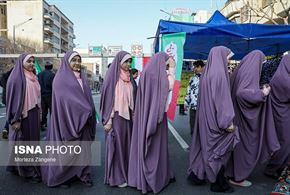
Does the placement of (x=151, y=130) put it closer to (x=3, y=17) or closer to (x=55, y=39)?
(x=3, y=17)

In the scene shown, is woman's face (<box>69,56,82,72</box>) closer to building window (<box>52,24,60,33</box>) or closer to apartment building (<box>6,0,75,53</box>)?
apartment building (<box>6,0,75,53</box>)

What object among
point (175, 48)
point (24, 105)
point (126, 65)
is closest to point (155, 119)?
point (126, 65)

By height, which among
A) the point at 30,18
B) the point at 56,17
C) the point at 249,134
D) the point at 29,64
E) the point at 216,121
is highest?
the point at 56,17

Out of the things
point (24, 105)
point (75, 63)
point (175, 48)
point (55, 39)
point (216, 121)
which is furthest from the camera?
point (55, 39)

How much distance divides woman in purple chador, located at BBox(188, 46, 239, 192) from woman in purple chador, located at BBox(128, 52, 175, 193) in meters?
0.48

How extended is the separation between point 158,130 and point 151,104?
1.21ft

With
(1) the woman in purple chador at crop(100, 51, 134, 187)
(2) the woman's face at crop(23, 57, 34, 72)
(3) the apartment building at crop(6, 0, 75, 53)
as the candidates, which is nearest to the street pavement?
(1) the woman in purple chador at crop(100, 51, 134, 187)

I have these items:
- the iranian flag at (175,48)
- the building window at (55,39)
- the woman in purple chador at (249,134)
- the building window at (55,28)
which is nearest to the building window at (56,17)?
the building window at (55,28)

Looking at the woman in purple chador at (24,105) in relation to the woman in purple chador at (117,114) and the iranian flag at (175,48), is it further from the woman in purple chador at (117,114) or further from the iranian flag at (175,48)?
the iranian flag at (175,48)

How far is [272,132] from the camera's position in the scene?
4605 millimetres

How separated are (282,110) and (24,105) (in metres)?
→ 3.58

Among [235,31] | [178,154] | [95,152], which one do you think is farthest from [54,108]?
[235,31]

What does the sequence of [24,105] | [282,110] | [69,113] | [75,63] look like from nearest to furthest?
1. [69,113]
2. [75,63]
3. [24,105]
4. [282,110]

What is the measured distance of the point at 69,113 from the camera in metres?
4.41
